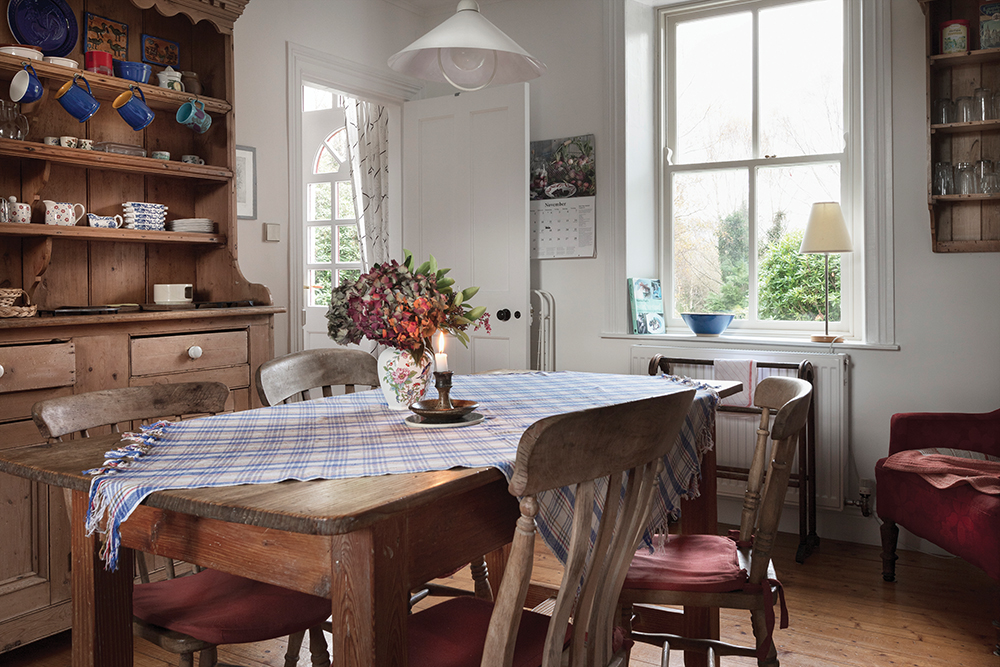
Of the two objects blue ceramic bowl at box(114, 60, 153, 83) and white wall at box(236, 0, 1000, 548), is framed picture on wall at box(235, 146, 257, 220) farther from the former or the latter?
blue ceramic bowl at box(114, 60, 153, 83)

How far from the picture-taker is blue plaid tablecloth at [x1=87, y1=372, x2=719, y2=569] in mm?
1234

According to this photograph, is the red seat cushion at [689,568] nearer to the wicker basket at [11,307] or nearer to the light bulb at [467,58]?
the light bulb at [467,58]

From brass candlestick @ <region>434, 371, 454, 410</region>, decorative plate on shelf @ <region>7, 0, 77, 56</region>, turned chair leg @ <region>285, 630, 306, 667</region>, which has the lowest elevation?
turned chair leg @ <region>285, 630, 306, 667</region>

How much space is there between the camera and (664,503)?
1.84 metres

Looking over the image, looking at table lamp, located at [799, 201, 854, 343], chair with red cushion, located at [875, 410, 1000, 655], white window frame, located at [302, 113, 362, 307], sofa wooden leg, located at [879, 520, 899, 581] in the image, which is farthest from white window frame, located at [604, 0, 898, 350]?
white window frame, located at [302, 113, 362, 307]

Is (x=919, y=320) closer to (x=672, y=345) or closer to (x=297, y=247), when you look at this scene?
(x=672, y=345)

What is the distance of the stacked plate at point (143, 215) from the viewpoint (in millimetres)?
2965

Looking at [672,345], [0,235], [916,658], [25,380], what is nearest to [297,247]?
[0,235]

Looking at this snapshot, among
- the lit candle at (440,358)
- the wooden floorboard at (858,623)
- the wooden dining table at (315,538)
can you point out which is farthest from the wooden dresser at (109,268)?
the lit candle at (440,358)

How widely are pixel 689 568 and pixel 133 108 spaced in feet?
7.95

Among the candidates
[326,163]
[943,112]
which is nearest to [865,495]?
[943,112]

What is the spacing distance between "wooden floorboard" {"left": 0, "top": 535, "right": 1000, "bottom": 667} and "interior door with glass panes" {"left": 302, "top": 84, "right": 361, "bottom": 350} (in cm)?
290

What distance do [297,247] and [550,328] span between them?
4.58 feet

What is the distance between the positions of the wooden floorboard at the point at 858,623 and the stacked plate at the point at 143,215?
4.82ft
